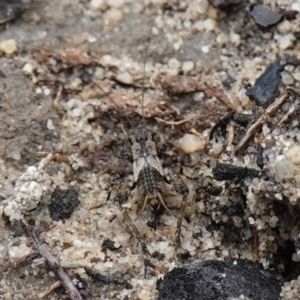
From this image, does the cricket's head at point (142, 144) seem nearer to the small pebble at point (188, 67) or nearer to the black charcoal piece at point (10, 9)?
the small pebble at point (188, 67)

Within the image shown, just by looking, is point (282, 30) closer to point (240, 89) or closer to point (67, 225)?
point (240, 89)

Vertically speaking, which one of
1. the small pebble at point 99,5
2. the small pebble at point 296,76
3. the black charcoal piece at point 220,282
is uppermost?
the small pebble at point 99,5

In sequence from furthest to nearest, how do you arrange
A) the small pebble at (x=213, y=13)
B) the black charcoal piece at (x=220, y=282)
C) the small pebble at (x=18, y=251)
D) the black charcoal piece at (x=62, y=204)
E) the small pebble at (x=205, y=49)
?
the small pebble at (x=213, y=13), the small pebble at (x=205, y=49), the black charcoal piece at (x=62, y=204), the small pebble at (x=18, y=251), the black charcoal piece at (x=220, y=282)

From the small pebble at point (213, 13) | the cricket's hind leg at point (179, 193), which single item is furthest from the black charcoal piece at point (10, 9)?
the cricket's hind leg at point (179, 193)

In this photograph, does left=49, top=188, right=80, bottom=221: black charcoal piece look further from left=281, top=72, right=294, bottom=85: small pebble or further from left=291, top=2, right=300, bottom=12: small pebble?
left=291, top=2, right=300, bottom=12: small pebble

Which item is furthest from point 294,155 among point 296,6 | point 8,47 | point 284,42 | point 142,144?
point 8,47

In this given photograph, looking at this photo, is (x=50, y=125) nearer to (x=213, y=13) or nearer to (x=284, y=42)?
(x=213, y=13)

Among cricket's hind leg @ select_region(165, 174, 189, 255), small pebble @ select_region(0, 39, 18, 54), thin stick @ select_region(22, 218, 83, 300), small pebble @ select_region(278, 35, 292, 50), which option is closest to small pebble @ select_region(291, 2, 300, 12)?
small pebble @ select_region(278, 35, 292, 50)
